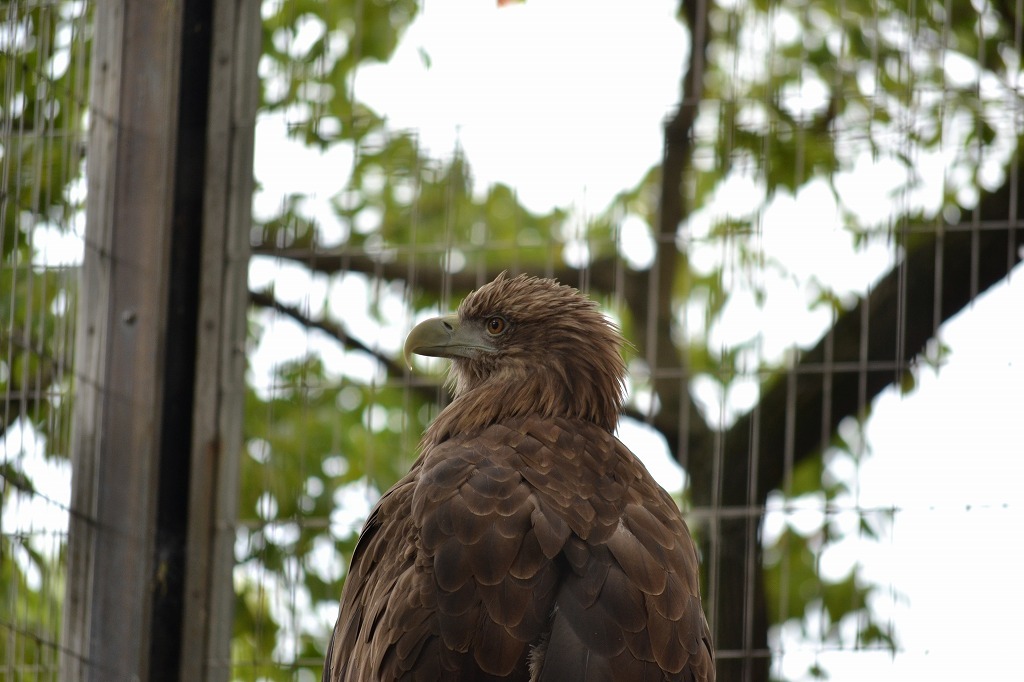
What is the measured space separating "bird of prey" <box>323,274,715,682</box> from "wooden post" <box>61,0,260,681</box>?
574 mm

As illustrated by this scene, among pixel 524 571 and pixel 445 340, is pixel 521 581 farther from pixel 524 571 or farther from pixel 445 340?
pixel 445 340

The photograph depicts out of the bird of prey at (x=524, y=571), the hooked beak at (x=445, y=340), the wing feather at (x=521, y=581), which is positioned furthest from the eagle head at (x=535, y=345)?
the wing feather at (x=521, y=581)

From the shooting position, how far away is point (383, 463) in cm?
625

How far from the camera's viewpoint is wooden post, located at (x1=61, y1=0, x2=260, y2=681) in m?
3.64

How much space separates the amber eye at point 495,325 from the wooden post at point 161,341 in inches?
26.4

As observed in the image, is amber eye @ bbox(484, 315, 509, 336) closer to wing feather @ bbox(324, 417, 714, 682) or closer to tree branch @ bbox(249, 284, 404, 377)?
tree branch @ bbox(249, 284, 404, 377)

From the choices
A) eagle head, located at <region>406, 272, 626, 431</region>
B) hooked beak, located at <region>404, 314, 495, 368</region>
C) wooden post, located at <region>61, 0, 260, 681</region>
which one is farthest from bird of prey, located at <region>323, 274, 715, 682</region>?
wooden post, located at <region>61, 0, 260, 681</region>

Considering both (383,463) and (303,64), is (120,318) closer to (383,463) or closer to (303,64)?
(303,64)

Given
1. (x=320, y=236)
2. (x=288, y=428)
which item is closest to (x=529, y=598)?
(x=320, y=236)

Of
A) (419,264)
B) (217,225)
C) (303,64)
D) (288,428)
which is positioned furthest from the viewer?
(288,428)

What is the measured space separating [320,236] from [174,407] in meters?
0.90

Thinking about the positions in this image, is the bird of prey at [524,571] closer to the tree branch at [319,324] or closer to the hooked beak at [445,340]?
the hooked beak at [445,340]

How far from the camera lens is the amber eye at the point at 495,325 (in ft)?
13.0

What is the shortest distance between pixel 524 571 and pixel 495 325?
47.1 inches
